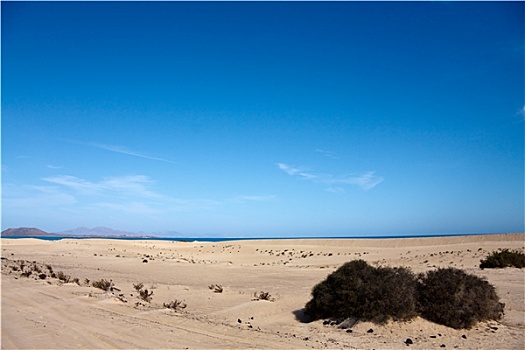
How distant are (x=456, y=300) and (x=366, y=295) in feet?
7.46

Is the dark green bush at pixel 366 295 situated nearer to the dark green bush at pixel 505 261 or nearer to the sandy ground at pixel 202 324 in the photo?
the sandy ground at pixel 202 324

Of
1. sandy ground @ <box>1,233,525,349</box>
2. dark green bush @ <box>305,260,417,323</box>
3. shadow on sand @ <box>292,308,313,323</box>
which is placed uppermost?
dark green bush @ <box>305,260,417,323</box>

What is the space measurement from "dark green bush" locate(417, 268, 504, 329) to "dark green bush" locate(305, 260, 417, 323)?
43cm

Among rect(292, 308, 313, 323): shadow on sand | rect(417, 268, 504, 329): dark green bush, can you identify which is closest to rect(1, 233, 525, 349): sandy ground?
rect(292, 308, 313, 323): shadow on sand

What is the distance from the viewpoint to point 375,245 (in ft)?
176

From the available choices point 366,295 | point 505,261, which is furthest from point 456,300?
point 505,261

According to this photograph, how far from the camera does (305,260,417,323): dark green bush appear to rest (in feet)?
34.6

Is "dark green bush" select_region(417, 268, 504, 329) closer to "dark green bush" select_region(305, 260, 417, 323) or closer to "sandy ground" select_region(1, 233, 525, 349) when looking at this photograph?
"sandy ground" select_region(1, 233, 525, 349)

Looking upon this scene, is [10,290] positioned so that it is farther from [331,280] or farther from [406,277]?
[406,277]

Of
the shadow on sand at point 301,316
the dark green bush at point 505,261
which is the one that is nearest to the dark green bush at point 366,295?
the shadow on sand at point 301,316

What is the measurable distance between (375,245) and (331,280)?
4407cm

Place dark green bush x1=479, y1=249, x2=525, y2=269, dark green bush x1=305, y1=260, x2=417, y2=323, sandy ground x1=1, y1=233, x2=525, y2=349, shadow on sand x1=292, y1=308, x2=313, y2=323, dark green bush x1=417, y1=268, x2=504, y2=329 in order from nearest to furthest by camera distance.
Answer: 1. sandy ground x1=1, y1=233, x2=525, y2=349
2. dark green bush x1=417, y1=268, x2=504, y2=329
3. dark green bush x1=305, y1=260, x2=417, y2=323
4. shadow on sand x1=292, y1=308, x2=313, y2=323
5. dark green bush x1=479, y1=249, x2=525, y2=269

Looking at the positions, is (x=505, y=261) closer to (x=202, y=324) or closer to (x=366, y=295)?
(x=366, y=295)

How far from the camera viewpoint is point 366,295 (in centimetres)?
1084
